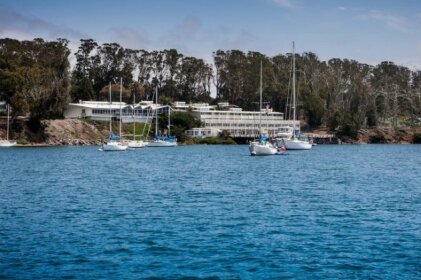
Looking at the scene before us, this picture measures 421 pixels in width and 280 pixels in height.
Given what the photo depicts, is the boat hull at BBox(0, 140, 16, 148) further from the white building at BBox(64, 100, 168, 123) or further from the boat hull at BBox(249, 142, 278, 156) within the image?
the boat hull at BBox(249, 142, 278, 156)

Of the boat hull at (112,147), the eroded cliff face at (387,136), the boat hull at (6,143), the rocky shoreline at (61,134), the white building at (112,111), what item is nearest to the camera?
the boat hull at (112,147)

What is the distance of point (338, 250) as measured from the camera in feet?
87.9

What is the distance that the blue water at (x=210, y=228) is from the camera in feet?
78.3

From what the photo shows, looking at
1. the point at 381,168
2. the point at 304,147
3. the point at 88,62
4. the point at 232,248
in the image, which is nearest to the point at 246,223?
the point at 232,248

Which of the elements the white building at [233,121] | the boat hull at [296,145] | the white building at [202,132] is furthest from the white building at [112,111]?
the boat hull at [296,145]

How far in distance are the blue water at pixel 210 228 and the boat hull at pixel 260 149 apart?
136 ft

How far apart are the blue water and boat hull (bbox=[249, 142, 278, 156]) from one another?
41393mm

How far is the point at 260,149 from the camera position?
101 meters

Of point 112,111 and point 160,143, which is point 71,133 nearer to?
point 112,111

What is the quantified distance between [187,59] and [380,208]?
161644 millimetres

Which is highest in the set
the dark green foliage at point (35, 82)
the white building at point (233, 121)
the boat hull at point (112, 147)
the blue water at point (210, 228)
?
the dark green foliage at point (35, 82)

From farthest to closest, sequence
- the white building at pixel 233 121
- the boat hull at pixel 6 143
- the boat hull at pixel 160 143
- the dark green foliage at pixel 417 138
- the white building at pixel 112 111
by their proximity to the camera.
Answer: the dark green foliage at pixel 417 138, the white building at pixel 233 121, the white building at pixel 112 111, the boat hull at pixel 160 143, the boat hull at pixel 6 143

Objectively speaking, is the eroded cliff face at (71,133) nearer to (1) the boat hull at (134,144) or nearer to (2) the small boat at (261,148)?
(1) the boat hull at (134,144)

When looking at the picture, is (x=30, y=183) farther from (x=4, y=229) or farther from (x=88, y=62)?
(x=88, y=62)
